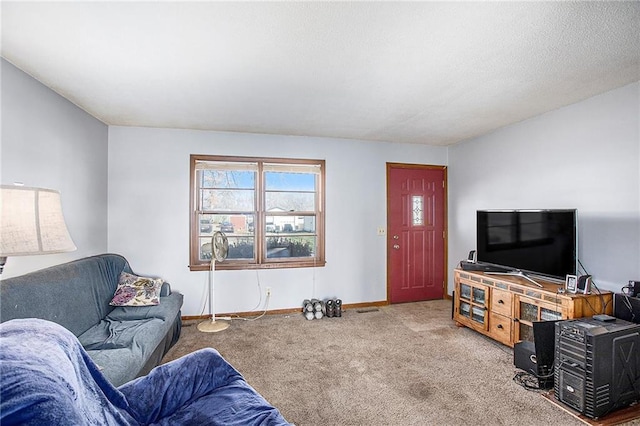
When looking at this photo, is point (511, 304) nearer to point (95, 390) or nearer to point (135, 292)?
point (95, 390)

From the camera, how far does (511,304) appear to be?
117 inches

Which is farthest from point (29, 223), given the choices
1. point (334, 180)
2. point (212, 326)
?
point (334, 180)

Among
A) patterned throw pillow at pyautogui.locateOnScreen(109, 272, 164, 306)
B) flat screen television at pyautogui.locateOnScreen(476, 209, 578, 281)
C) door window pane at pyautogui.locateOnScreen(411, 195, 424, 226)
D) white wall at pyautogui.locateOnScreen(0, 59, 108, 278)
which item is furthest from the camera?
door window pane at pyautogui.locateOnScreen(411, 195, 424, 226)

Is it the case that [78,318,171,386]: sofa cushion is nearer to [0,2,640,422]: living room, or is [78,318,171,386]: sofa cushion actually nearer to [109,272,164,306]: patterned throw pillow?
[109,272,164,306]: patterned throw pillow

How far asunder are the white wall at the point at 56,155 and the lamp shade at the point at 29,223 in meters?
1.30

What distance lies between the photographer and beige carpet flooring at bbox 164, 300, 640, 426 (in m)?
2.07

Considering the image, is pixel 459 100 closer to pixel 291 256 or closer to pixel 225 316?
pixel 291 256

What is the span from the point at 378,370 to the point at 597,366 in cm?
151

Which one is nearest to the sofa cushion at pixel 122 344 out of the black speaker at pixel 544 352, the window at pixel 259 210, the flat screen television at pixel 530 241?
the window at pixel 259 210

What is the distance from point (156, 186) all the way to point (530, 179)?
177 inches

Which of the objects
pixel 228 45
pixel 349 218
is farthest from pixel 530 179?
pixel 228 45

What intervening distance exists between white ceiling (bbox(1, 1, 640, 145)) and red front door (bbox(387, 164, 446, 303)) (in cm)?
153

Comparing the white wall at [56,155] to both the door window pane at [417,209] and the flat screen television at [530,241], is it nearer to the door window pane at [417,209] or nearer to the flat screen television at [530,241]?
the door window pane at [417,209]

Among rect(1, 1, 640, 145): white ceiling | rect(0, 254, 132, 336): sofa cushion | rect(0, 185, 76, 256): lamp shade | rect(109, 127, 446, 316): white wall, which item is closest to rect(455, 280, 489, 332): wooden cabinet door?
rect(109, 127, 446, 316): white wall
